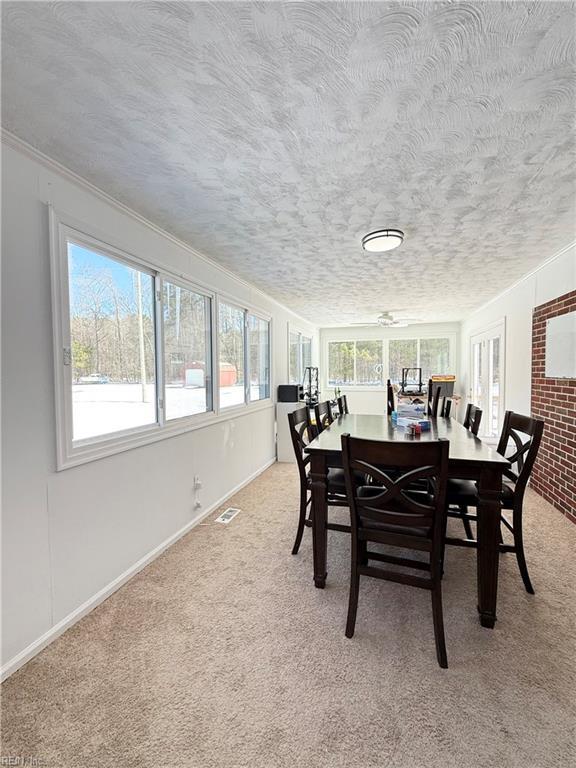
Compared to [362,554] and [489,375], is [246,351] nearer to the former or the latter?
[362,554]

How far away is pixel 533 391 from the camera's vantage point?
148 inches

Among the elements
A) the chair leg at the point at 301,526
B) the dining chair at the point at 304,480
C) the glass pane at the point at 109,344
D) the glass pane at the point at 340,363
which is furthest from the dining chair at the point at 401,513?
the glass pane at the point at 340,363

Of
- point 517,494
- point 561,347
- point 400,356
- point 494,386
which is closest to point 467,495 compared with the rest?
point 517,494

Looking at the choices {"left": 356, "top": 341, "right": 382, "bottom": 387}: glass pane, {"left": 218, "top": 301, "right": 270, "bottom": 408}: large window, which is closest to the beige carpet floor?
{"left": 218, "top": 301, "right": 270, "bottom": 408}: large window

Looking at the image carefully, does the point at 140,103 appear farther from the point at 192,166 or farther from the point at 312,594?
the point at 312,594

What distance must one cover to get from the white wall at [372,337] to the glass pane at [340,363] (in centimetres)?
11

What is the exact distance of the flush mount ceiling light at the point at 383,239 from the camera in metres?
2.56

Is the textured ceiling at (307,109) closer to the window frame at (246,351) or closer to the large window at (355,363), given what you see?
A: the window frame at (246,351)

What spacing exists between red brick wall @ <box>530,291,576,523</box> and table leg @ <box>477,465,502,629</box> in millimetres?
1813

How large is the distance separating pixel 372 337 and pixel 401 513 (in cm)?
723

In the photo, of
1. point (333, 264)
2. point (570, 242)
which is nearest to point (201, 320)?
point (333, 264)

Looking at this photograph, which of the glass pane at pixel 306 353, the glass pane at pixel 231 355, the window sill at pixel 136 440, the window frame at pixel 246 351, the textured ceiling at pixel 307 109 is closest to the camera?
the textured ceiling at pixel 307 109

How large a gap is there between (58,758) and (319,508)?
1440 millimetres

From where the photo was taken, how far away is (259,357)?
15.3 feet
